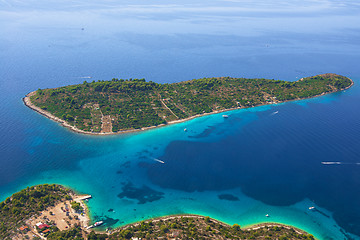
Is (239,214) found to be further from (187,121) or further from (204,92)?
(204,92)

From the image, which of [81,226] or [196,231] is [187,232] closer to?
[196,231]

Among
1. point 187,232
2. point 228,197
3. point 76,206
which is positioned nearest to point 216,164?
point 228,197

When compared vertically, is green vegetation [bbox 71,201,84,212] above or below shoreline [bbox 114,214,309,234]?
above

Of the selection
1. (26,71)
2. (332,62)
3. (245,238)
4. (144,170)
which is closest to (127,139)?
(144,170)

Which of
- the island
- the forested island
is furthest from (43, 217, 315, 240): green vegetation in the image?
the forested island

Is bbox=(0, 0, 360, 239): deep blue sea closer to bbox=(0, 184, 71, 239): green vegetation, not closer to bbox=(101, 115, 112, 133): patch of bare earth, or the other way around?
bbox=(101, 115, 112, 133): patch of bare earth
